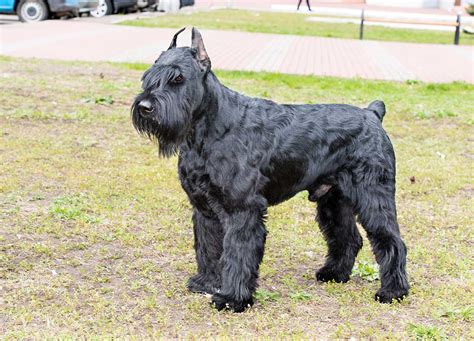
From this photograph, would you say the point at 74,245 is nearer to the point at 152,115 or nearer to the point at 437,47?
the point at 152,115

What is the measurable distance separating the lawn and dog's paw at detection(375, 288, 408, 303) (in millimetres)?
54

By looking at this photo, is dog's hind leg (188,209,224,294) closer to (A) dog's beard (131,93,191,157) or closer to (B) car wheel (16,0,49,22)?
(A) dog's beard (131,93,191,157)

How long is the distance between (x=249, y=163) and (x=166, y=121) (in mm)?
707

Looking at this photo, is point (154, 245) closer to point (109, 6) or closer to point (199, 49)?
point (199, 49)

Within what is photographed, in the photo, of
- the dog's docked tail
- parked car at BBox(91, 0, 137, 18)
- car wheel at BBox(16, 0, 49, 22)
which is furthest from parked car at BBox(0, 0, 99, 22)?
the dog's docked tail

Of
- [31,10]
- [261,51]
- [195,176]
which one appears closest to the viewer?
[195,176]

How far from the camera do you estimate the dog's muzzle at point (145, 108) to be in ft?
14.2

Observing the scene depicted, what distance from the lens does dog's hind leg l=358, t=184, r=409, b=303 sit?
5051mm

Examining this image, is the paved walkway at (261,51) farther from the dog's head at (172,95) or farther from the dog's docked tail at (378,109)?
the dog's head at (172,95)

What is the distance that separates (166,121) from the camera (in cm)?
432

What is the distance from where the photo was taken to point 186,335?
14.9 ft

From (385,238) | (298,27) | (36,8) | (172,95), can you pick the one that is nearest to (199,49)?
(172,95)

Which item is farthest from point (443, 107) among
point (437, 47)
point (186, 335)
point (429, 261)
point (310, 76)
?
point (437, 47)

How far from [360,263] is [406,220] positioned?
4.51ft
